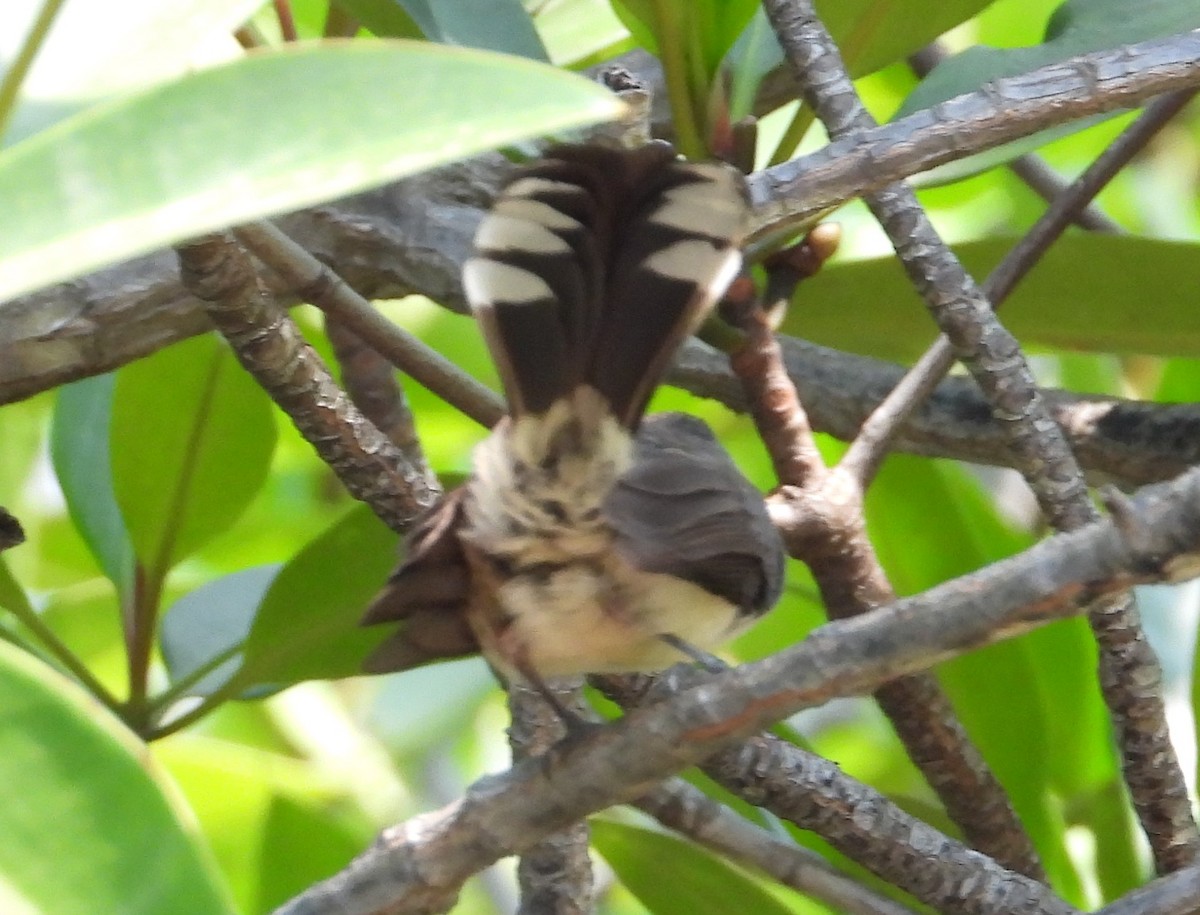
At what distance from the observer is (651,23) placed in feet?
3.67

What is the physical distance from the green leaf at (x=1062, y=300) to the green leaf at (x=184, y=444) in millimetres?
576

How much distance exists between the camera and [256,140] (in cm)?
45

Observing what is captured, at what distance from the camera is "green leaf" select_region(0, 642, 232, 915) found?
0.55 m

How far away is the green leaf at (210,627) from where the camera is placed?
1354mm

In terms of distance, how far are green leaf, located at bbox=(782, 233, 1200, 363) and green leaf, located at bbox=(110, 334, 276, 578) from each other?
1.89 ft

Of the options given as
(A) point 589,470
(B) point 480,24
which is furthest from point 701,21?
(A) point 589,470

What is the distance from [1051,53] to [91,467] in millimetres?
998

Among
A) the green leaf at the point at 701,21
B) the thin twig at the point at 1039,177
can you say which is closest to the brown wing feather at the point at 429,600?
the green leaf at the point at 701,21

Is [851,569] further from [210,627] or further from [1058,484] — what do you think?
[210,627]

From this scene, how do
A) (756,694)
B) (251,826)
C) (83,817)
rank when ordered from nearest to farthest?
(83,817) < (756,694) < (251,826)

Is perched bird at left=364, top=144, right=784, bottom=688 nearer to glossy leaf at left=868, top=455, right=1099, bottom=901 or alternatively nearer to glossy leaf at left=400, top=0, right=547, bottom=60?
glossy leaf at left=400, top=0, right=547, bottom=60

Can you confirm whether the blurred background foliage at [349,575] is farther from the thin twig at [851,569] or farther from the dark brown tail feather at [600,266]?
the dark brown tail feather at [600,266]

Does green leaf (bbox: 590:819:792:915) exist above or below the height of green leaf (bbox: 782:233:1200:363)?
below

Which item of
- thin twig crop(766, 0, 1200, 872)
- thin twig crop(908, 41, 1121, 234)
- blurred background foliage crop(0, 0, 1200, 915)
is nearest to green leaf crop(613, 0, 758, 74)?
blurred background foliage crop(0, 0, 1200, 915)
